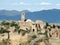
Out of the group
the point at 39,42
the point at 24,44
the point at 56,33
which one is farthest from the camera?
the point at 56,33

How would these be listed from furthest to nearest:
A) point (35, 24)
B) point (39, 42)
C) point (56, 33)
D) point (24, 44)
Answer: point (35, 24)
point (56, 33)
point (24, 44)
point (39, 42)

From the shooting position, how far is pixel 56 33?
56219 mm

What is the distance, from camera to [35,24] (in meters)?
70.3

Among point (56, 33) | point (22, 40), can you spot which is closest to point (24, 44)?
point (22, 40)

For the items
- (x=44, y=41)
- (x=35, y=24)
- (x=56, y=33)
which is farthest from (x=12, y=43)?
(x=35, y=24)

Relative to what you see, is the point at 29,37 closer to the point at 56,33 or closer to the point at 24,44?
the point at 24,44

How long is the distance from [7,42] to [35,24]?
32.2 m

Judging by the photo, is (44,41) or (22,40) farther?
Answer: (22,40)

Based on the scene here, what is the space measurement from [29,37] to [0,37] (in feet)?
12.2

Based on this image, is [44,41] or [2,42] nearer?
[44,41]

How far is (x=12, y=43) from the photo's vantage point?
38.0 metres

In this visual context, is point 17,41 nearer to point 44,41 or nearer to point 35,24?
point 44,41

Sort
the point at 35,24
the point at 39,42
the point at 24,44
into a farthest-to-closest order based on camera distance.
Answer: the point at 35,24
the point at 24,44
the point at 39,42

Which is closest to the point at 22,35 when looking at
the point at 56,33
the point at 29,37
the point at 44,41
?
the point at 29,37
